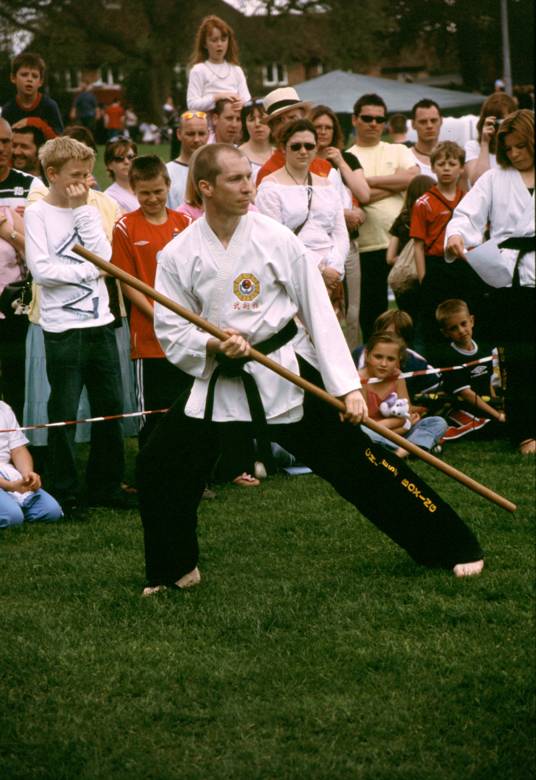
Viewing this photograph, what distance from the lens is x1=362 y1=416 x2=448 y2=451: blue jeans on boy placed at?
26.2 feet

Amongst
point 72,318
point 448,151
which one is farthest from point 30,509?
point 448,151

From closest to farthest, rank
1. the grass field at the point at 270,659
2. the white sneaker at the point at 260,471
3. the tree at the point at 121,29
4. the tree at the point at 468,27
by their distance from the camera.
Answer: the tree at the point at 468,27
the grass field at the point at 270,659
the white sneaker at the point at 260,471
the tree at the point at 121,29

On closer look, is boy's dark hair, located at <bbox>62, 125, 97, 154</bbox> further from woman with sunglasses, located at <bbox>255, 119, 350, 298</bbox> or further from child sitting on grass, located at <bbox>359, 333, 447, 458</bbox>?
child sitting on grass, located at <bbox>359, 333, 447, 458</bbox>

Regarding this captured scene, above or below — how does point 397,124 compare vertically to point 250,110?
below

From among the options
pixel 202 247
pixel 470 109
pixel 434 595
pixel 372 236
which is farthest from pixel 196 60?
pixel 470 109

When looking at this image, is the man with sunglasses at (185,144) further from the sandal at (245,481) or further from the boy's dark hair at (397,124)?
the boy's dark hair at (397,124)

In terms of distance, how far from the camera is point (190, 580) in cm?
554

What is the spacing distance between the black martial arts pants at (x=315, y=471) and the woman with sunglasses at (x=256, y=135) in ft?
11.7

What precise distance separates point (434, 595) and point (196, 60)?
5386 millimetres

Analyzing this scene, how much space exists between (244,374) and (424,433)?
3.16 meters

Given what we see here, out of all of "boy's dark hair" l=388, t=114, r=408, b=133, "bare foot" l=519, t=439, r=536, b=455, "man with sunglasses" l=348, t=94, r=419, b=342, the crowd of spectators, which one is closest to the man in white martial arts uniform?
the crowd of spectators

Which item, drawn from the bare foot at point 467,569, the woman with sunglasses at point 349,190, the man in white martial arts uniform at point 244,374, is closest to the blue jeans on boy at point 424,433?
the woman with sunglasses at point 349,190

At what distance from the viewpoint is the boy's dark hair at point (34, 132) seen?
26.7 ft

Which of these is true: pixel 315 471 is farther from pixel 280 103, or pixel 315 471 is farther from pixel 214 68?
pixel 214 68
